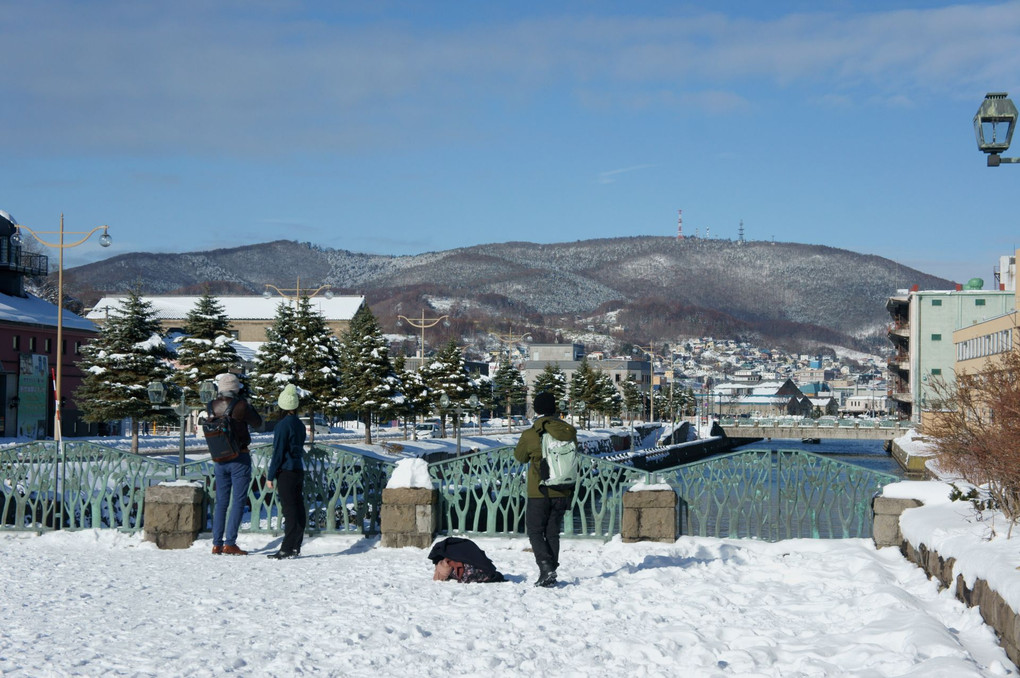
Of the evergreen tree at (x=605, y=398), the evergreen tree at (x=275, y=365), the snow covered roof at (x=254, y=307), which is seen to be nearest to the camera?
the evergreen tree at (x=275, y=365)

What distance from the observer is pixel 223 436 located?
12250mm

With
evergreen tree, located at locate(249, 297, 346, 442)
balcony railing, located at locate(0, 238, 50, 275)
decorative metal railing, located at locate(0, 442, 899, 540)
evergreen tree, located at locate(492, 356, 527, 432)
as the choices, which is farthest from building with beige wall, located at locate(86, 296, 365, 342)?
decorative metal railing, located at locate(0, 442, 899, 540)

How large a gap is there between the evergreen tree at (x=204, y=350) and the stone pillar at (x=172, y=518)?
121ft

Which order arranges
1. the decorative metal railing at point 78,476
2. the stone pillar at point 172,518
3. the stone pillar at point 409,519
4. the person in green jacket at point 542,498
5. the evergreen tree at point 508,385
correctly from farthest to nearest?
the evergreen tree at point 508,385
the decorative metal railing at point 78,476
the stone pillar at point 172,518
the stone pillar at point 409,519
the person in green jacket at point 542,498

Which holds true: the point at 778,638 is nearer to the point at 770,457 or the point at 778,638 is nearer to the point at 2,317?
the point at 770,457

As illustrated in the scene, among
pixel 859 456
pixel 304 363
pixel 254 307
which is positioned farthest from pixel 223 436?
pixel 254 307

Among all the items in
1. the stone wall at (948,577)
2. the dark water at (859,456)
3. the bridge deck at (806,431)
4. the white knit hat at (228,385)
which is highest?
the white knit hat at (228,385)

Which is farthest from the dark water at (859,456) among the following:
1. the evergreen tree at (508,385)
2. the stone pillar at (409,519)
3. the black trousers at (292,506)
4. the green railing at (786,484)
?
the black trousers at (292,506)

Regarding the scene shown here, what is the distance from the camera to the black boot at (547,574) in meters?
9.99

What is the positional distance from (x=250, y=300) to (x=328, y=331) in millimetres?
75867

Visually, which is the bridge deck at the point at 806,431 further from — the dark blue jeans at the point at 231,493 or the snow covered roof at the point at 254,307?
the dark blue jeans at the point at 231,493

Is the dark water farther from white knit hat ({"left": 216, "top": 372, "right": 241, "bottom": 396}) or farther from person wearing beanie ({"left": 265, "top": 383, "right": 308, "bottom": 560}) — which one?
white knit hat ({"left": 216, "top": 372, "right": 241, "bottom": 396})

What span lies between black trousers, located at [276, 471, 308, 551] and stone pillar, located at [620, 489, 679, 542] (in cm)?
374

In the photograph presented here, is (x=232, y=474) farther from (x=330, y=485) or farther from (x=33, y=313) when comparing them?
(x=33, y=313)
